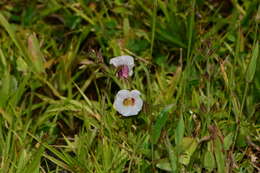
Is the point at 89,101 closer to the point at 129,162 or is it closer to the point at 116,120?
the point at 116,120

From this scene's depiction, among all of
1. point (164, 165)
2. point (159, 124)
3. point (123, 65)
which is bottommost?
point (164, 165)

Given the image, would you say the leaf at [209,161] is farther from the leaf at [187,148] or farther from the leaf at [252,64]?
the leaf at [252,64]

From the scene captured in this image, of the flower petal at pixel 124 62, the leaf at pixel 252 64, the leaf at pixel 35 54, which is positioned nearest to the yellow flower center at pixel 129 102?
the flower petal at pixel 124 62

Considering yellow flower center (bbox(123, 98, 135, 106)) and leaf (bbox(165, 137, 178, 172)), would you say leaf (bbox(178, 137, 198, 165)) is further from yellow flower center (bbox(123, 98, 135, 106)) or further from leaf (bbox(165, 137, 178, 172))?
yellow flower center (bbox(123, 98, 135, 106))

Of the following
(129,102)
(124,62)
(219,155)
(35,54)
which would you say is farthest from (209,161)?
(35,54)

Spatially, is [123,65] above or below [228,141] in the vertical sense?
above

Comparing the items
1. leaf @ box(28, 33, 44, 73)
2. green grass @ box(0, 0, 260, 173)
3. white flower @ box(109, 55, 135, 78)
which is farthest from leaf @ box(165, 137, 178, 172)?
leaf @ box(28, 33, 44, 73)

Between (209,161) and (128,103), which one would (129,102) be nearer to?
(128,103)
